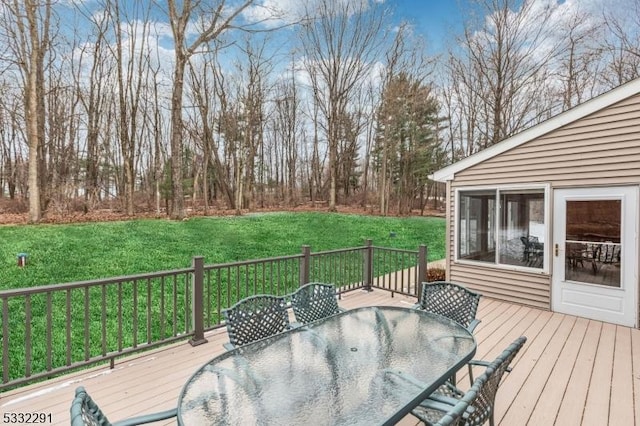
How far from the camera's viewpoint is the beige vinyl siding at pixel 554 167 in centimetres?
410

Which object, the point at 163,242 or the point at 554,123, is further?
the point at 163,242

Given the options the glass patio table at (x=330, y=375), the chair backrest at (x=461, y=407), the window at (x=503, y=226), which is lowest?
the glass patio table at (x=330, y=375)

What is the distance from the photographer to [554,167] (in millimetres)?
4648

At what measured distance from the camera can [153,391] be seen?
256cm

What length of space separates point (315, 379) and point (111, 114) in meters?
17.8

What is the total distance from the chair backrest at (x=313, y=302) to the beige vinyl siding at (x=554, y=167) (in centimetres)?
367

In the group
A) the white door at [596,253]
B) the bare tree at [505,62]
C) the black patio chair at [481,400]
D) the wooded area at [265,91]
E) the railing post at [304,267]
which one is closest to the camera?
the black patio chair at [481,400]

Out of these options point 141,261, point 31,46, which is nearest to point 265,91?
point 31,46

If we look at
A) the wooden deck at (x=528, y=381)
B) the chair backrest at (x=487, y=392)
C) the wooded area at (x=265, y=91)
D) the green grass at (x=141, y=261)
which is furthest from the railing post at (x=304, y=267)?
the wooded area at (x=265, y=91)

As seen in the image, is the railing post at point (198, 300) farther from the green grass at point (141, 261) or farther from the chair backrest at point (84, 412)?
the chair backrest at point (84, 412)

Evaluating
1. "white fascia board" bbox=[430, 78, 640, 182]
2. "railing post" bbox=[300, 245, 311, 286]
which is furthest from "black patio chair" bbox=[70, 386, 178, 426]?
"white fascia board" bbox=[430, 78, 640, 182]

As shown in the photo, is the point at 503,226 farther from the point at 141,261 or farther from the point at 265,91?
the point at 265,91

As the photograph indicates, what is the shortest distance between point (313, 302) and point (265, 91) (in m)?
15.6

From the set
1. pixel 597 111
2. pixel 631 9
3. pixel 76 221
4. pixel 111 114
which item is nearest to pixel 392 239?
pixel 597 111
